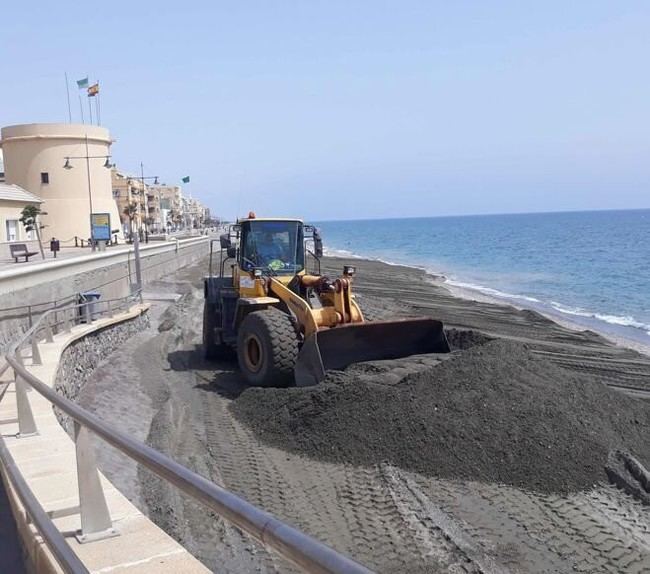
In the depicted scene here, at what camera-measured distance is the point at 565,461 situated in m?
7.64

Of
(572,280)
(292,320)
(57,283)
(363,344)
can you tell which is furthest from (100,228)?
(363,344)

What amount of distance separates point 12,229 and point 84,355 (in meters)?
26.1

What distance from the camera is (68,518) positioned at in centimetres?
404

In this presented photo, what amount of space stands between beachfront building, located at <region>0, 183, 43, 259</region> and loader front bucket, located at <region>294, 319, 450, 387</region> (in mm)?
28211

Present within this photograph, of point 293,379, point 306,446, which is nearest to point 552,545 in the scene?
point 306,446

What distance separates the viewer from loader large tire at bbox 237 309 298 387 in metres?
11.0

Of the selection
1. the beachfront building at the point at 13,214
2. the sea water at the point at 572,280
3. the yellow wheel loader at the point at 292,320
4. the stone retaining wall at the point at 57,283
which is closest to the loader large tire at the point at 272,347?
the yellow wheel loader at the point at 292,320

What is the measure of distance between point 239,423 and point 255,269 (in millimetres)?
3338

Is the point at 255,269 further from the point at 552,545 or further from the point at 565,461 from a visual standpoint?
the point at 552,545

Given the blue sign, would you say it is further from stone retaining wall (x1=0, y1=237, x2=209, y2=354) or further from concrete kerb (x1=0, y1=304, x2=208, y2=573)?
concrete kerb (x1=0, y1=304, x2=208, y2=573)

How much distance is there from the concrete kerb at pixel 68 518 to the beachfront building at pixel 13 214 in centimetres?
3112

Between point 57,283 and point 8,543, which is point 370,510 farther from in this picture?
point 57,283

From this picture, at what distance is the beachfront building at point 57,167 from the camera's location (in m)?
49.3

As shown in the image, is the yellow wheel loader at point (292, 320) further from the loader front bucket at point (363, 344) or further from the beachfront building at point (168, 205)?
the beachfront building at point (168, 205)
